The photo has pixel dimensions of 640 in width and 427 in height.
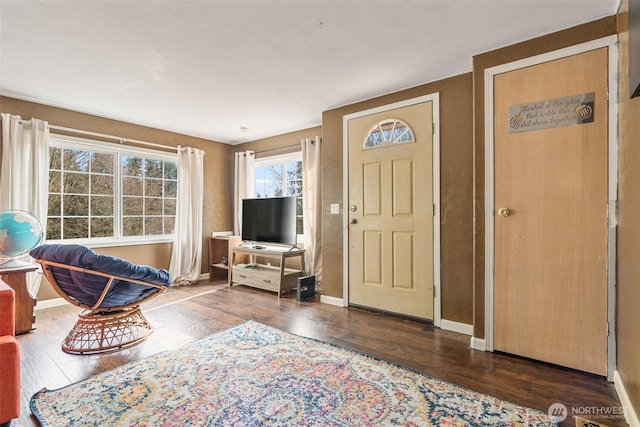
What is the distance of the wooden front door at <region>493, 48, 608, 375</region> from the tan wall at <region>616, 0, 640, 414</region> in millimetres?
115

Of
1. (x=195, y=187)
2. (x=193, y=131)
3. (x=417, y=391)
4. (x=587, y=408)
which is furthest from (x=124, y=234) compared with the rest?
(x=587, y=408)

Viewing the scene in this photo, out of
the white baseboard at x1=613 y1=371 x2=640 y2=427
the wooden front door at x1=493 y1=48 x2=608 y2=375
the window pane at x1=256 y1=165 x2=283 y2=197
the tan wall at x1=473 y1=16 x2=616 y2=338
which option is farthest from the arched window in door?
the white baseboard at x1=613 y1=371 x2=640 y2=427

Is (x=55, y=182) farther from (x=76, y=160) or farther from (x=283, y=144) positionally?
(x=283, y=144)

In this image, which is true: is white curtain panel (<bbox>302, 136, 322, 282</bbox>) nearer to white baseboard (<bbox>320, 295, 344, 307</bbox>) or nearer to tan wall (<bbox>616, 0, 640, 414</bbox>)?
white baseboard (<bbox>320, 295, 344, 307</bbox>)

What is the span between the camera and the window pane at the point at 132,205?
4188 mm

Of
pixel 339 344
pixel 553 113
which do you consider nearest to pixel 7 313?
pixel 339 344

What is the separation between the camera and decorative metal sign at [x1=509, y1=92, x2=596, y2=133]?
2.02 metres

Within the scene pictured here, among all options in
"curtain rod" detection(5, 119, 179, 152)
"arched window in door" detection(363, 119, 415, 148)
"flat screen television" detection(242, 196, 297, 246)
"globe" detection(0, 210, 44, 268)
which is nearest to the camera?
"globe" detection(0, 210, 44, 268)

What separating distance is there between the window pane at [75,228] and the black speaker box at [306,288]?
2738mm

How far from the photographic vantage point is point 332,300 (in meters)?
3.64

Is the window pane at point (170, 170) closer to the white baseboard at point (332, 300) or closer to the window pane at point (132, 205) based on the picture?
the window pane at point (132, 205)

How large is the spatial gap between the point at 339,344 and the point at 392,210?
4.69ft

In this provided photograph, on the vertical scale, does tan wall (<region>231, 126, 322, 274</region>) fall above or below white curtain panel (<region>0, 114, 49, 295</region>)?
above

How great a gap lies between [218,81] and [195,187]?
223cm
